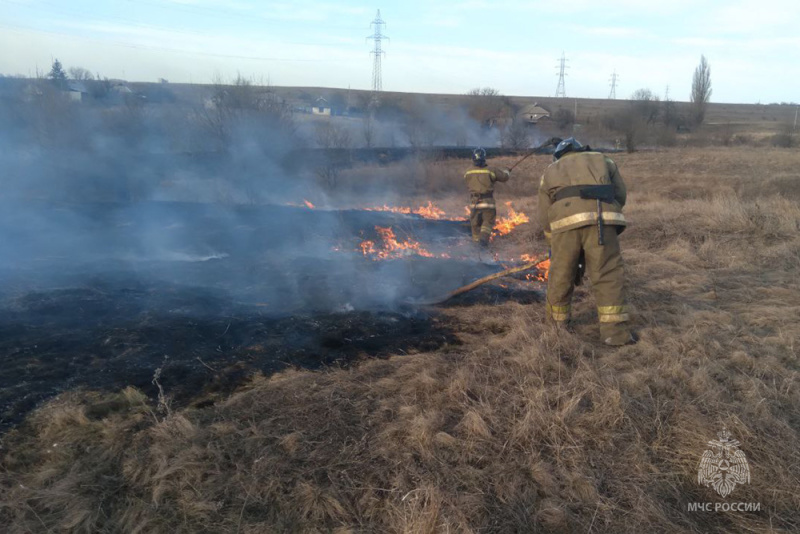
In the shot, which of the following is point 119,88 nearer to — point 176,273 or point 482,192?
point 176,273

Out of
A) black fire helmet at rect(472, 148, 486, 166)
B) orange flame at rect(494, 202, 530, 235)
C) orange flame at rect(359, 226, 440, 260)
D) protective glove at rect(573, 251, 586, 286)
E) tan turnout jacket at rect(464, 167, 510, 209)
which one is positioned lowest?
orange flame at rect(359, 226, 440, 260)

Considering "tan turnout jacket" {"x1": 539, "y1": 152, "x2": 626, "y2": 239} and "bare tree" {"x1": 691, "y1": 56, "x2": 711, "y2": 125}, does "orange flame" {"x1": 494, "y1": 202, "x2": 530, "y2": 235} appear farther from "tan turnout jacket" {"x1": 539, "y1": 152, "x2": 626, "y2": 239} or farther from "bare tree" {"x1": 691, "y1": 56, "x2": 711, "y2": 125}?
"bare tree" {"x1": 691, "y1": 56, "x2": 711, "y2": 125}

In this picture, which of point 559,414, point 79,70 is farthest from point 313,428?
point 79,70

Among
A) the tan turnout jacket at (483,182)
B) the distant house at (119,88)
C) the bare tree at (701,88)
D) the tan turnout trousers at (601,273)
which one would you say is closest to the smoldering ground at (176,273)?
the tan turnout jacket at (483,182)

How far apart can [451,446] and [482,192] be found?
688 centimetres

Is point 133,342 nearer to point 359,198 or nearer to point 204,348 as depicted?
point 204,348

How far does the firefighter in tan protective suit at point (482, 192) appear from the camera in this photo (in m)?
9.01

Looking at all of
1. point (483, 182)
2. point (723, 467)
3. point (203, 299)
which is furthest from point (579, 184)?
point (483, 182)

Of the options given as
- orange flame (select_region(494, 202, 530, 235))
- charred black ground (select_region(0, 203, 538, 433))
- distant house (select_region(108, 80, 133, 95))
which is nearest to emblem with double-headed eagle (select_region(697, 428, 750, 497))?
charred black ground (select_region(0, 203, 538, 433))

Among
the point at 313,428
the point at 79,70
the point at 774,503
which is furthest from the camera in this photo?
the point at 79,70

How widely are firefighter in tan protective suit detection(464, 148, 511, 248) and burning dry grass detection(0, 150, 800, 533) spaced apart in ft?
16.9

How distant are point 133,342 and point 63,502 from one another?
236 cm

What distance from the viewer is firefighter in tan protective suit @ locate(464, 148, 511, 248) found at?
9.01 metres

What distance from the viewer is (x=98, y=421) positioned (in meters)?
3.15
